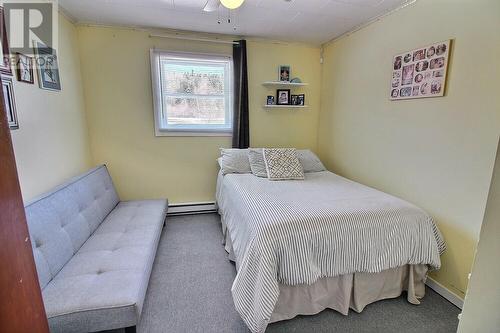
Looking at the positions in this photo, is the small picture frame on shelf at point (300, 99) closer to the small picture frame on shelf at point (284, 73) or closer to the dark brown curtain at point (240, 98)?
the small picture frame on shelf at point (284, 73)

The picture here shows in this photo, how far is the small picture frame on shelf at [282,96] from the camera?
3.40 m

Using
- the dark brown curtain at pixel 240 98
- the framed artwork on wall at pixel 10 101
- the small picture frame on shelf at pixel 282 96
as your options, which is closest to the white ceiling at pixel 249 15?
the dark brown curtain at pixel 240 98

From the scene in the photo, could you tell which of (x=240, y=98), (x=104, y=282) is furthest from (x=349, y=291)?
(x=240, y=98)

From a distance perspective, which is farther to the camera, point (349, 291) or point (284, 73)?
point (284, 73)

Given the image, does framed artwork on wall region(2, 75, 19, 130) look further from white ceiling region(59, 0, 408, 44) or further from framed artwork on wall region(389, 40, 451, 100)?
framed artwork on wall region(389, 40, 451, 100)

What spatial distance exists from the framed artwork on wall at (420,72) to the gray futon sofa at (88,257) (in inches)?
99.7

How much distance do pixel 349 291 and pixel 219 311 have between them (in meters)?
0.92

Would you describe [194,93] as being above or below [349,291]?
above

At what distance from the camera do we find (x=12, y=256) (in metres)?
0.71

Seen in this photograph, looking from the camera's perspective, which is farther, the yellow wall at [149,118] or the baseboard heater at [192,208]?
the baseboard heater at [192,208]

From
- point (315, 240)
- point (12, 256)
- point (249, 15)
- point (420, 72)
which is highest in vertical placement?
point (249, 15)

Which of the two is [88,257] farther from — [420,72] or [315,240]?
[420,72]

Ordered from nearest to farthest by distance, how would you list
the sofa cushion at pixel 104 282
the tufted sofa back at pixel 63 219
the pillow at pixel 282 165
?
1. the sofa cushion at pixel 104 282
2. the tufted sofa back at pixel 63 219
3. the pillow at pixel 282 165

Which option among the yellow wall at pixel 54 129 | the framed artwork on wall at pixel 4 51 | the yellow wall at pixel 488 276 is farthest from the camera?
the yellow wall at pixel 54 129
